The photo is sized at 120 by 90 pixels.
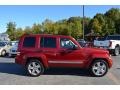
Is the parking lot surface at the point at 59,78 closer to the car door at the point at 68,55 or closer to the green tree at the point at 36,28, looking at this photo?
the car door at the point at 68,55

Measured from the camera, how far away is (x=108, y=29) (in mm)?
89000

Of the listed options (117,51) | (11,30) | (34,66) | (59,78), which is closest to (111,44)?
(117,51)

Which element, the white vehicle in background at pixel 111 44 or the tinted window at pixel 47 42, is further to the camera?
the white vehicle in background at pixel 111 44

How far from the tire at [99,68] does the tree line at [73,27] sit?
6159cm

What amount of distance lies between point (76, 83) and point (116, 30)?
262 ft

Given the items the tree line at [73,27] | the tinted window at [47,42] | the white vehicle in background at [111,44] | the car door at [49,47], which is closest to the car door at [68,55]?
the car door at [49,47]

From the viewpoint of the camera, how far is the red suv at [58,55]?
13.4 meters

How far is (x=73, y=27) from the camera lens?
266 ft

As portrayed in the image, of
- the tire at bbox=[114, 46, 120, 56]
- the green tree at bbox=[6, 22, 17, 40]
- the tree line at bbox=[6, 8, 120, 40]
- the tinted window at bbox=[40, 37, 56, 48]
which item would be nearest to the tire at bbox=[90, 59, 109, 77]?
the tinted window at bbox=[40, 37, 56, 48]

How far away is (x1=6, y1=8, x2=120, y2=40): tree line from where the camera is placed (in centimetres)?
7819

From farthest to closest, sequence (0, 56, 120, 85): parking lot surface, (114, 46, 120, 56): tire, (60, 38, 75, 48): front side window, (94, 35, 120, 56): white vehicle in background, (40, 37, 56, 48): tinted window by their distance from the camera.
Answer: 1. (114, 46, 120, 56): tire
2. (94, 35, 120, 56): white vehicle in background
3. (40, 37, 56, 48): tinted window
4. (60, 38, 75, 48): front side window
5. (0, 56, 120, 85): parking lot surface

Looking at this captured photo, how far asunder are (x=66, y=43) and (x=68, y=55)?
1.62 feet

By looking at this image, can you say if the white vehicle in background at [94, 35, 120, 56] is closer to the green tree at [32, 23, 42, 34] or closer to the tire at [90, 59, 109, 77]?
the tire at [90, 59, 109, 77]
